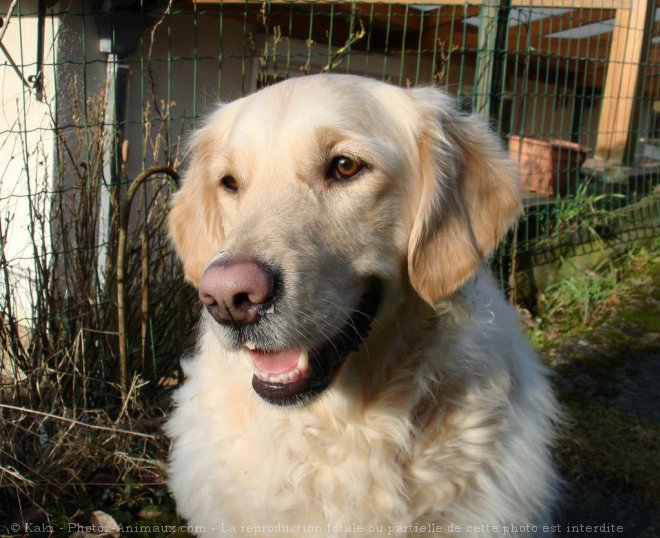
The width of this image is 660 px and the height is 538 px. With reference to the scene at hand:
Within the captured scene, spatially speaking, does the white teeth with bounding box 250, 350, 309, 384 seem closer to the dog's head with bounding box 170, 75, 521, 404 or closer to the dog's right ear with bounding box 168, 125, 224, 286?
the dog's head with bounding box 170, 75, 521, 404

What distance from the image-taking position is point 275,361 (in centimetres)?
196

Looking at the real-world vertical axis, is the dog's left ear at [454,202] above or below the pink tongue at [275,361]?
above

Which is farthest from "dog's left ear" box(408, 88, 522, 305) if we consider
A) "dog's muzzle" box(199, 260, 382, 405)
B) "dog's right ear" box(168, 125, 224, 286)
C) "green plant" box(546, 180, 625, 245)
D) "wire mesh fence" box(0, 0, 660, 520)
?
"green plant" box(546, 180, 625, 245)

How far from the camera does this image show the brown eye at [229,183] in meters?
2.22

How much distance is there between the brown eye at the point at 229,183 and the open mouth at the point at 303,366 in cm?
58

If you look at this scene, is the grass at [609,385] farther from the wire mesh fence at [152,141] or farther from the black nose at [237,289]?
the black nose at [237,289]

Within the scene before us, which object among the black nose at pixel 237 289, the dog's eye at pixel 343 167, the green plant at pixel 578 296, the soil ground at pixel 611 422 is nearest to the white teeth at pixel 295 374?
the black nose at pixel 237 289

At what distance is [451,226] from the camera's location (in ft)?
6.86

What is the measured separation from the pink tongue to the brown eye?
59 cm

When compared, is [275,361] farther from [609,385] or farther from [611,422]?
[609,385]

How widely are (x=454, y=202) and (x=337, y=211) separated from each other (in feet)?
1.30

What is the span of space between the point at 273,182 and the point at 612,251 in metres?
Answer: 4.70

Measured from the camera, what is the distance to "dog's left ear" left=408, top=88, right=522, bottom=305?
6.73 ft

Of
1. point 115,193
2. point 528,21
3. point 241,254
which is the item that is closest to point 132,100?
point 115,193
